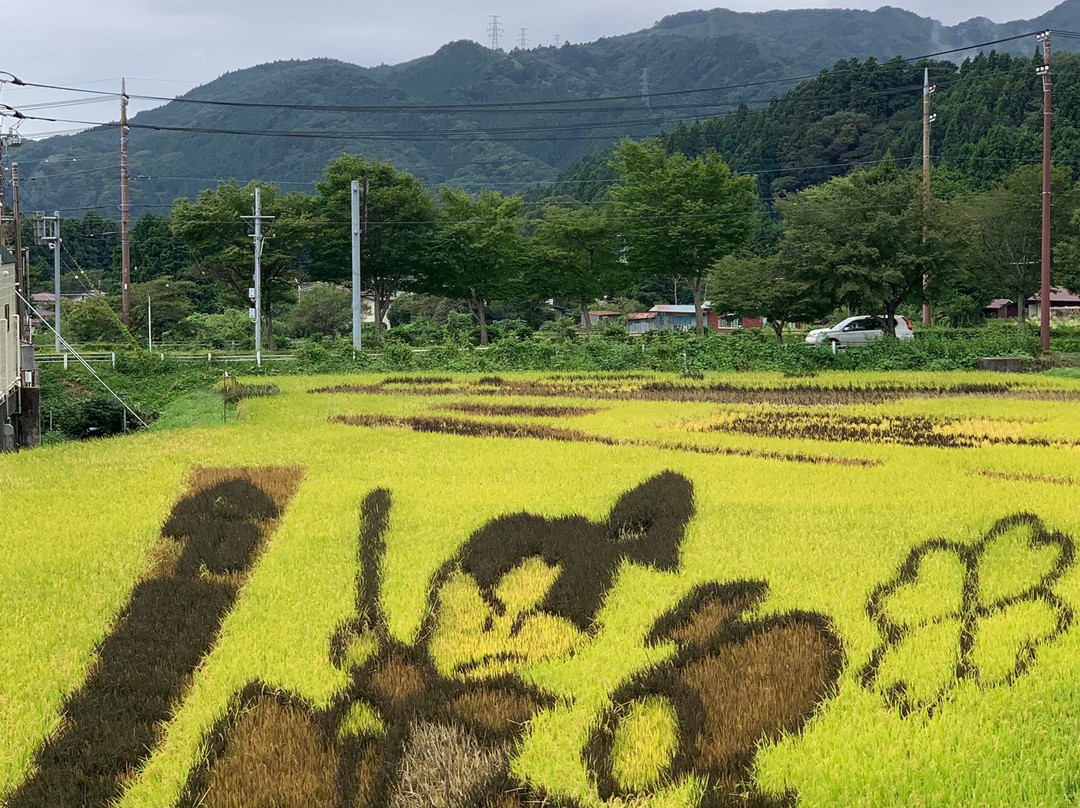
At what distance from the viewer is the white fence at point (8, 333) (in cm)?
1825

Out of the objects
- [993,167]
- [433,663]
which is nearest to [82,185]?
[993,167]

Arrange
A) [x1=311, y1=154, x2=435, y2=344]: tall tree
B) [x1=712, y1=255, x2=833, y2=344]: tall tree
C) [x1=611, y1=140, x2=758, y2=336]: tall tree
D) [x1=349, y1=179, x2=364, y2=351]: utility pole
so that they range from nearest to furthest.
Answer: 1. [x1=712, y1=255, x2=833, y2=344]: tall tree
2. [x1=349, y1=179, x2=364, y2=351]: utility pole
3. [x1=611, y1=140, x2=758, y2=336]: tall tree
4. [x1=311, y1=154, x2=435, y2=344]: tall tree

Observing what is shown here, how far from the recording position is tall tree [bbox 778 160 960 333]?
101 ft

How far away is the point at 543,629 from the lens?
21.4 ft

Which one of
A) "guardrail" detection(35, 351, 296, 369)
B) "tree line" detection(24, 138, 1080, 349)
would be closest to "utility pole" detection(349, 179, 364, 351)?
"guardrail" detection(35, 351, 296, 369)

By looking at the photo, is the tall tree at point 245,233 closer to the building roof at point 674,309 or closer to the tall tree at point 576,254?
the tall tree at point 576,254

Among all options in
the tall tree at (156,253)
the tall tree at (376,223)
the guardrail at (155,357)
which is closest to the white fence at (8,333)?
the guardrail at (155,357)

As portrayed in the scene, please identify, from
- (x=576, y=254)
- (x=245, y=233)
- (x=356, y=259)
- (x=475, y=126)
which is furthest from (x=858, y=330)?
(x=475, y=126)

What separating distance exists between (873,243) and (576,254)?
18.6 m

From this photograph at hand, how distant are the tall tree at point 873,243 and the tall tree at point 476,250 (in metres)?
17.7

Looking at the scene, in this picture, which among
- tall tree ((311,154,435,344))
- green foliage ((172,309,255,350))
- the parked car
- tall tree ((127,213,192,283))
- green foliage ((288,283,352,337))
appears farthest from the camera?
tall tree ((127,213,192,283))

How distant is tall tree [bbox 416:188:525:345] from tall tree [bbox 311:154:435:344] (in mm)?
938

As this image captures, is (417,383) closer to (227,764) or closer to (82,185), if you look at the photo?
(227,764)

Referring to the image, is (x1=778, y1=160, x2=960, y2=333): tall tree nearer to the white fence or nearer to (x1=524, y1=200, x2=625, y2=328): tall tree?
(x1=524, y1=200, x2=625, y2=328): tall tree
